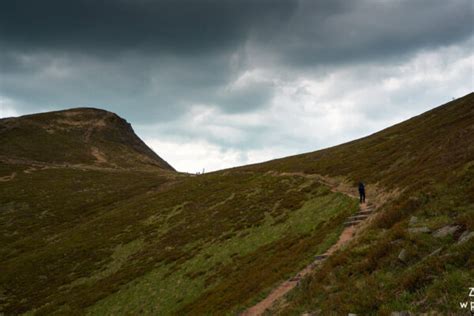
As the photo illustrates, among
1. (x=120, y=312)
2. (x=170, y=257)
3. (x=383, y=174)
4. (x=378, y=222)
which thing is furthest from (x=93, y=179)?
(x=378, y=222)

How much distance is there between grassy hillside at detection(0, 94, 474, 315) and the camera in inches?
564

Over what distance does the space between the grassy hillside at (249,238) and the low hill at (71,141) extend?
37.0 m

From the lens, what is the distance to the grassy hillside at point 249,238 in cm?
1432

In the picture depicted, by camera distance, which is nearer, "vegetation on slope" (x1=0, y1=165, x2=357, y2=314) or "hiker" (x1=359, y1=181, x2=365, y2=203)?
"vegetation on slope" (x1=0, y1=165, x2=357, y2=314)

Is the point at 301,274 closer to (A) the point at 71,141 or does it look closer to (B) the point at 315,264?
(B) the point at 315,264

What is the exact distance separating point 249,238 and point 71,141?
471 ft

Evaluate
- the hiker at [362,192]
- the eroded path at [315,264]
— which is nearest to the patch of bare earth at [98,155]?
the hiker at [362,192]

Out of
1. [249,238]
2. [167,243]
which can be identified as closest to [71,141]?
[167,243]

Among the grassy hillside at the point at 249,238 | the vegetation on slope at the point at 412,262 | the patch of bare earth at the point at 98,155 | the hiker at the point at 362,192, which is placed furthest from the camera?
the patch of bare earth at the point at 98,155

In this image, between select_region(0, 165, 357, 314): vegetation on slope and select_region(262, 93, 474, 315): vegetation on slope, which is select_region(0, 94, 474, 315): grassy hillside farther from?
select_region(0, 165, 357, 314): vegetation on slope

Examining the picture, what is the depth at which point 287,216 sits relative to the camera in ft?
142

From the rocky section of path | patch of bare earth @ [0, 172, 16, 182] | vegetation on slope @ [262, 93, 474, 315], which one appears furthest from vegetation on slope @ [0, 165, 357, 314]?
patch of bare earth @ [0, 172, 16, 182]

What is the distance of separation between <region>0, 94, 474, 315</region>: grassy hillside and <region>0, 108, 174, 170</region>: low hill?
3705cm

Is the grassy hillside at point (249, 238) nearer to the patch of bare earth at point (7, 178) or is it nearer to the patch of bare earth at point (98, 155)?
the patch of bare earth at point (7, 178)
